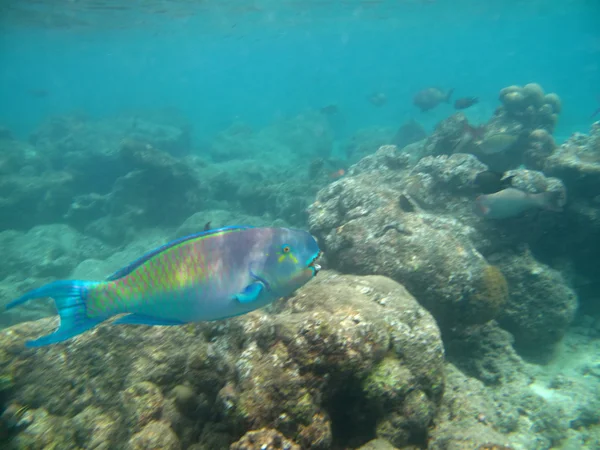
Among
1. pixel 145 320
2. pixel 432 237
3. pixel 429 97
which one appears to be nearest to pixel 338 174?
pixel 429 97

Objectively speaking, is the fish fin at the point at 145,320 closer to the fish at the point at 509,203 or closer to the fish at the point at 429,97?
the fish at the point at 509,203

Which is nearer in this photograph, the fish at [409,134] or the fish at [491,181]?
the fish at [491,181]

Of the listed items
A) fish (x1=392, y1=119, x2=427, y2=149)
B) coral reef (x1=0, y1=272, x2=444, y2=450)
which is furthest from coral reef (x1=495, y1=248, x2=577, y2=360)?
fish (x1=392, y1=119, x2=427, y2=149)

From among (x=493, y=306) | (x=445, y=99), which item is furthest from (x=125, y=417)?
(x=445, y=99)

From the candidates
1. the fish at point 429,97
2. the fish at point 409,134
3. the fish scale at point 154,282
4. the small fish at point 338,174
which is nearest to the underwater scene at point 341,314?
the fish scale at point 154,282

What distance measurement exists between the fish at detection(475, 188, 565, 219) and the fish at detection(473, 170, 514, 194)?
0.17 metres

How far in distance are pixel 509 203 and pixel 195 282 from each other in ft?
19.3

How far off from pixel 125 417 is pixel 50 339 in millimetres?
1460

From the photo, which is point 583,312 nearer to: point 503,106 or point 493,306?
point 493,306

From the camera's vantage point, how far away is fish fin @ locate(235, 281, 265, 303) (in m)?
1.79

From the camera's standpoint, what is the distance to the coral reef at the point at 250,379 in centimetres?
236

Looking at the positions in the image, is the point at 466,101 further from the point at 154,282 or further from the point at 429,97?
the point at 154,282

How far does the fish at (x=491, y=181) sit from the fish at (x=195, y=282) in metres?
5.26

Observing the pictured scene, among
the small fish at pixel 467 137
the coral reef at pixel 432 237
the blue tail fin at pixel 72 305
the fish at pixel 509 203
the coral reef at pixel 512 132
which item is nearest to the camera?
the blue tail fin at pixel 72 305
